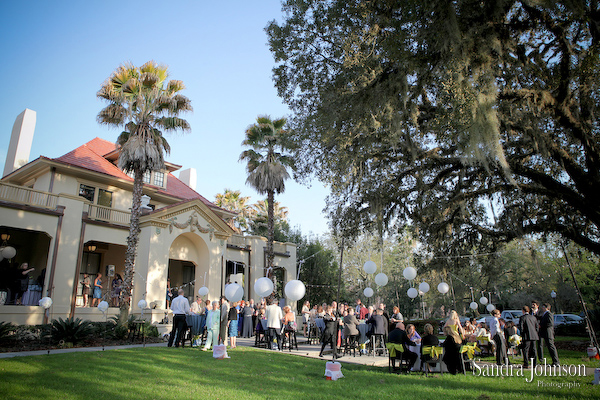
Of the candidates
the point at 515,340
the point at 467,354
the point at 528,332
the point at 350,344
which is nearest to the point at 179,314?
the point at 350,344

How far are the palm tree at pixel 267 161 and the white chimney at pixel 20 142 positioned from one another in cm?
1252

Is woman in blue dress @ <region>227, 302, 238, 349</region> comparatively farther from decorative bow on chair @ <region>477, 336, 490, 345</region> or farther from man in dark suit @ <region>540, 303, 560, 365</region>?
man in dark suit @ <region>540, 303, 560, 365</region>

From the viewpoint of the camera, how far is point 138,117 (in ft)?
55.4

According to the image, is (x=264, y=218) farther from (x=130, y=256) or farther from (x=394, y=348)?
(x=394, y=348)

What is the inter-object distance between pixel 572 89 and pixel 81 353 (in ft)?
49.7

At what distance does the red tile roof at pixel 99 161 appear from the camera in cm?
1970

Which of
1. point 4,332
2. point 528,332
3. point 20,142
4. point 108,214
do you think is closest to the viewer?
point 528,332

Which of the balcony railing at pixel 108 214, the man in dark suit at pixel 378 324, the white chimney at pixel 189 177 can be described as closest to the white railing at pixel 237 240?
the balcony railing at pixel 108 214

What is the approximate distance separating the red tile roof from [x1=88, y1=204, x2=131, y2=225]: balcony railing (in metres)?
2.15

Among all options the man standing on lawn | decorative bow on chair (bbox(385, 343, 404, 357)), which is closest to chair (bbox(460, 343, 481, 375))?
decorative bow on chair (bbox(385, 343, 404, 357))

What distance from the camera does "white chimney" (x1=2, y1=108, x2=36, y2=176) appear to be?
2188cm

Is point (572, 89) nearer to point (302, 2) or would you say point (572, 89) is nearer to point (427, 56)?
point (427, 56)

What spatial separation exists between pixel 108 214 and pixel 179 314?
9.25 m

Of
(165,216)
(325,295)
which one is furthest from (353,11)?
(325,295)
